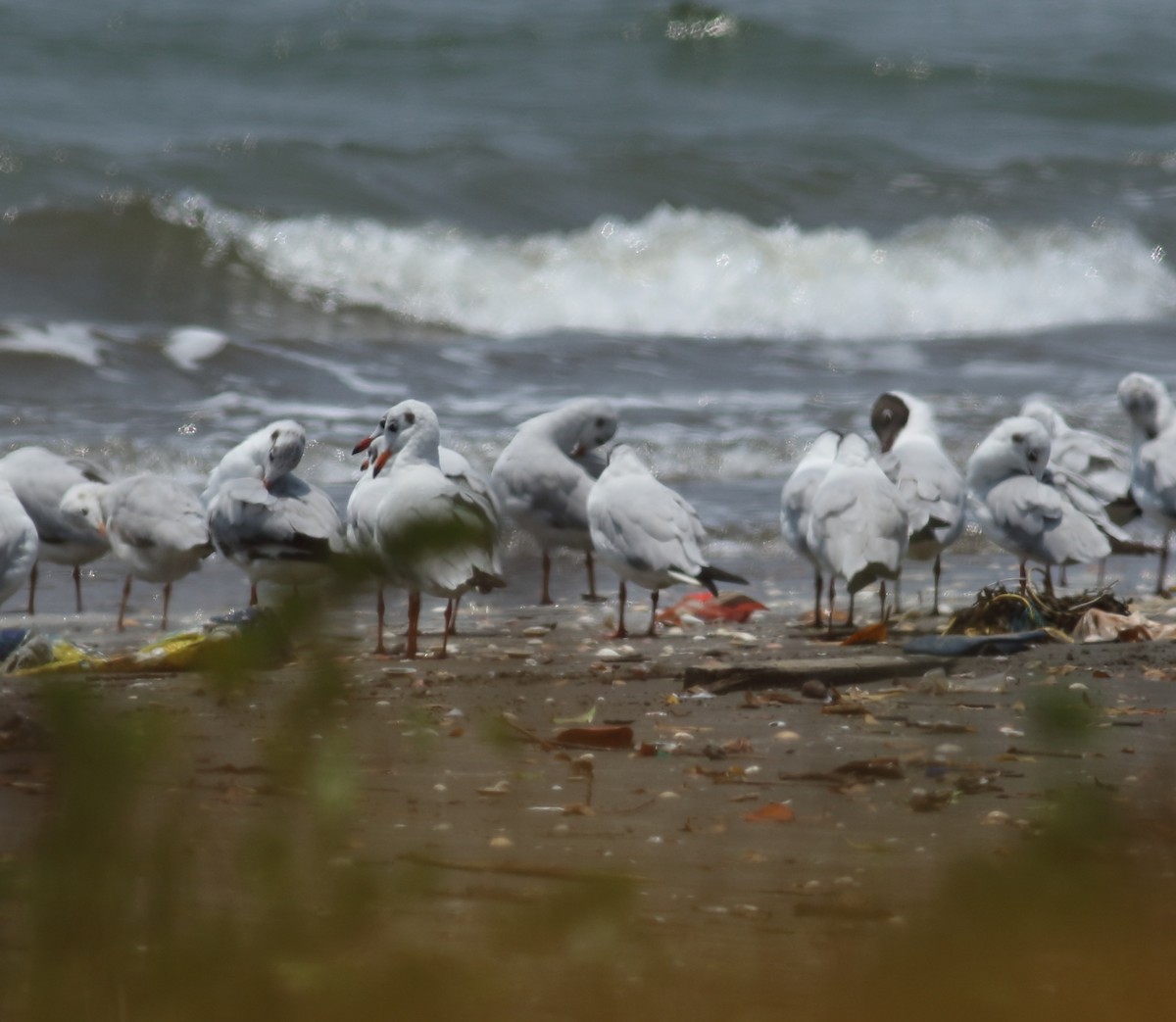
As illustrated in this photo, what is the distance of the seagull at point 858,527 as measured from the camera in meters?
5.77

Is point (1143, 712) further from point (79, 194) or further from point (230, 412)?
point (79, 194)

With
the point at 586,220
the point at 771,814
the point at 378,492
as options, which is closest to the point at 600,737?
the point at 771,814

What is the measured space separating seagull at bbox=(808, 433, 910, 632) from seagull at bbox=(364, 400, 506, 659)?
1.15 m

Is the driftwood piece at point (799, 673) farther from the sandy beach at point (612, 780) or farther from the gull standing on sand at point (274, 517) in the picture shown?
the gull standing on sand at point (274, 517)

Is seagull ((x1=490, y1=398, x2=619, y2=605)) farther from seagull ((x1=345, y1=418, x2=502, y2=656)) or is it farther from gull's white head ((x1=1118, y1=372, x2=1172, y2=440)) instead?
gull's white head ((x1=1118, y1=372, x2=1172, y2=440))

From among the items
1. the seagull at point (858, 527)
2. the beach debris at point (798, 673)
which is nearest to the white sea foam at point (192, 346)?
the seagull at point (858, 527)

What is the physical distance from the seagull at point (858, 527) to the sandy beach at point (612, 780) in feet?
0.89

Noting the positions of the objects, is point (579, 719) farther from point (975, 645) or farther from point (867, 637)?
point (867, 637)

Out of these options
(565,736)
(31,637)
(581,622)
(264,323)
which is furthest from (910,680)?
(264,323)

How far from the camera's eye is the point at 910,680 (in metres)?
4.83

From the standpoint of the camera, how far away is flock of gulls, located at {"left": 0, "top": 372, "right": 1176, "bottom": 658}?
5.86m

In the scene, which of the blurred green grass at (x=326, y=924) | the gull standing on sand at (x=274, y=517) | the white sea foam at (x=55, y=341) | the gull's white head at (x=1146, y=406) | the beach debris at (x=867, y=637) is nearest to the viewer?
the blurred green grass at (x=326, y=924)

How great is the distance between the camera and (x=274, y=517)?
5926 mm

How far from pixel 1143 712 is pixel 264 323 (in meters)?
11.4
